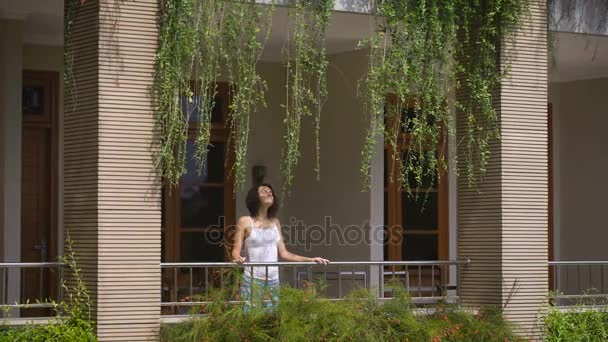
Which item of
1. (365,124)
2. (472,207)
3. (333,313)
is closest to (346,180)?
(365,124)

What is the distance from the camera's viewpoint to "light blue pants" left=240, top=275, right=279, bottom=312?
9.08 meters

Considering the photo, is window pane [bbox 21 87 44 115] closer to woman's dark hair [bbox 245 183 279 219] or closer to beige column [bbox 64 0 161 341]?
beige column [bbox 64 0 161 341]

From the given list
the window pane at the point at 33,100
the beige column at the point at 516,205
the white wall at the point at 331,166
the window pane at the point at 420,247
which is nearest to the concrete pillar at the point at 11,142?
the window pane at the point at 33,100

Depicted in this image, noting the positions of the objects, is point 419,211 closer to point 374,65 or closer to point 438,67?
point 438,67

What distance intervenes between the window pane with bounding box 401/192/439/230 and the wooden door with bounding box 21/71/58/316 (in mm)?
3999

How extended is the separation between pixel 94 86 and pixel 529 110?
416 centimetres

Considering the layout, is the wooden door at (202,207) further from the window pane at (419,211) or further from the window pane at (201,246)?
the window pane at (419,211)

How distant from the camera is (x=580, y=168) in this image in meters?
14.9

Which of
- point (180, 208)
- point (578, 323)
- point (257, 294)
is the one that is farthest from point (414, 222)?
point (257, 294)

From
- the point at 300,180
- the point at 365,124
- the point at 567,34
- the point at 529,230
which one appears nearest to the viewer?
the point at 529,230

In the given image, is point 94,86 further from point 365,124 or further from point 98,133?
point 365,124

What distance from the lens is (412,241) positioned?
13305 mm

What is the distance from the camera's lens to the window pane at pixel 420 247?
1325 cm

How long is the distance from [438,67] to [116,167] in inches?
126
